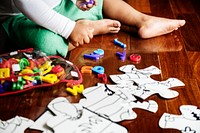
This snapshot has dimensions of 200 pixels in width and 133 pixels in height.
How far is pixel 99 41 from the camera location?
1.34 meters

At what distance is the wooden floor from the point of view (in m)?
0.98

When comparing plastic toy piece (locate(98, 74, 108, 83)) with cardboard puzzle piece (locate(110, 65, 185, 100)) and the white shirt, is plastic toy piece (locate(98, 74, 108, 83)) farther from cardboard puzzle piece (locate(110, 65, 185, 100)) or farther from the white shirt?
the white shirt

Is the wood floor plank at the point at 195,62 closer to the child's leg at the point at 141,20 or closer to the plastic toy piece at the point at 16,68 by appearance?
the child's leg at the point at 141,20

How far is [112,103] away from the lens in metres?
1.01

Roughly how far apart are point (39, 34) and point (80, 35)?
0.14m

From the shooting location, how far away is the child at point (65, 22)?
3.87 ft

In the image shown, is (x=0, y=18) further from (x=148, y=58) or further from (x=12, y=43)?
(x=148, y=58)

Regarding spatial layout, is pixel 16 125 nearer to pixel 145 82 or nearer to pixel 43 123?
pixel 43 123

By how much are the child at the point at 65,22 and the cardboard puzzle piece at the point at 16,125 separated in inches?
12.6

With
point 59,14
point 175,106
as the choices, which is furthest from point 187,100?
point 59,14

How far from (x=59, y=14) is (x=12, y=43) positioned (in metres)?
0.23

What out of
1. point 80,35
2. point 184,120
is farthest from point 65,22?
point 184,120

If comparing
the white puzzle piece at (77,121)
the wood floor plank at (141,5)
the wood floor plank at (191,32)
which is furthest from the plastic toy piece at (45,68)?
the wood floor plank at (141,5)

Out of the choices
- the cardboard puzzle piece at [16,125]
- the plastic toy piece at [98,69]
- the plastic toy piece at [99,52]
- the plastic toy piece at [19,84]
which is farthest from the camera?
the plastic toy piece at [99,52]
